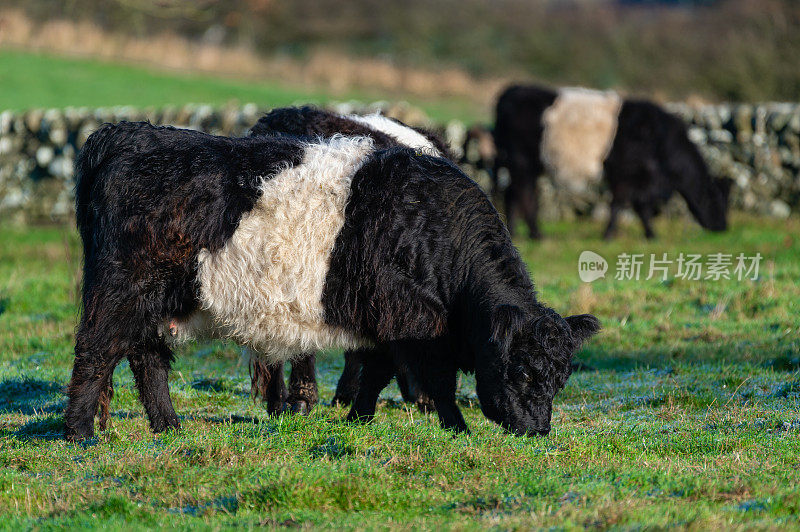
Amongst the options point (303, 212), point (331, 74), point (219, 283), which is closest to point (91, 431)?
point (219, 283)

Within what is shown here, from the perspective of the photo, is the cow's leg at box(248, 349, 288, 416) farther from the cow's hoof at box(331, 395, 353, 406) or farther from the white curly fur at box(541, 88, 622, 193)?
the white curly fur at box(541, 88, 622, 193)

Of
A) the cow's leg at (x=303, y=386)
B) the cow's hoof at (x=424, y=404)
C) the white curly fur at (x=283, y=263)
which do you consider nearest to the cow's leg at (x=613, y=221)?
the cow's hoof at (x=424, y=404)

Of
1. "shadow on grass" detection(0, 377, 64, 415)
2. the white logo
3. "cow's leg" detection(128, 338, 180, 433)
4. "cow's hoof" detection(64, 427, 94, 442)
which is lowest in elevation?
"shadow on grass" detection(0, 377, 64, 415)

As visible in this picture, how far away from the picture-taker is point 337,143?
697 centimetres

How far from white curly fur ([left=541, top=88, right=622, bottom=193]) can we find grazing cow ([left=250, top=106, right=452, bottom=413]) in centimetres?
858

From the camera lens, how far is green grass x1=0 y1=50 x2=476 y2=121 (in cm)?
2698

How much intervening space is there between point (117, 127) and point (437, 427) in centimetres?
297

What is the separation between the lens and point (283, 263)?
6445 millimetres

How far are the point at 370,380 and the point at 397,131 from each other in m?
2.39

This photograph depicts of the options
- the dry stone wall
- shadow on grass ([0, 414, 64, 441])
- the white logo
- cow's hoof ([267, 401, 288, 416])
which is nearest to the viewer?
shadow on grass ([0, 414, 64, 441])

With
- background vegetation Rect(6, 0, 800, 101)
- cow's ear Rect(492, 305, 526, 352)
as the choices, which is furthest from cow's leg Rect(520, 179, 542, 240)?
background vegetation Rect(6, 0, 800, 101)

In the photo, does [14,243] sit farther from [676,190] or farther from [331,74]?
[331,74]

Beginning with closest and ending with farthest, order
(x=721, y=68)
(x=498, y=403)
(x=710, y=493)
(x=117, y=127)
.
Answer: (x=710, y=493) → (x=498, y=403) → (x=117, y=127) → (x=721, y=68)

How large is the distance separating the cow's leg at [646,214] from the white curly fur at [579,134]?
0.83 meters
